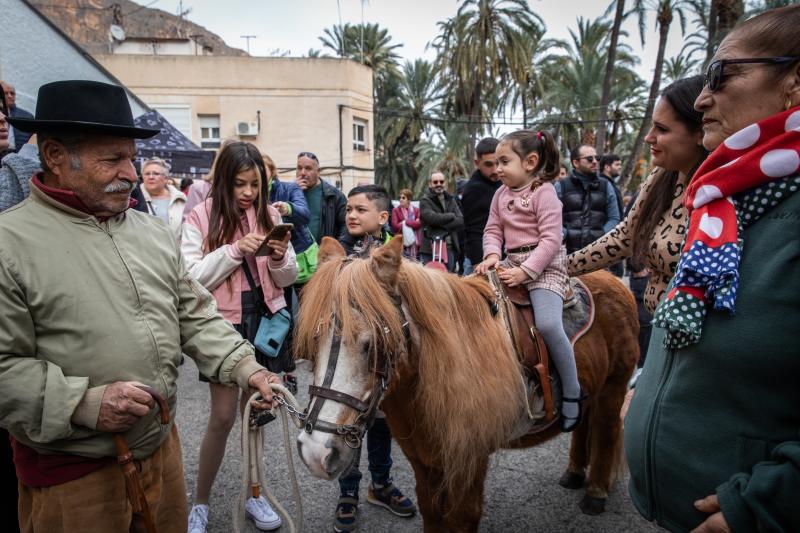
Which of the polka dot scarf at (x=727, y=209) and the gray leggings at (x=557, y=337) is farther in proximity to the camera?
the gray leggings at (x=557, y=337)

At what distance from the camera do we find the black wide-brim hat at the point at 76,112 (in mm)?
1634

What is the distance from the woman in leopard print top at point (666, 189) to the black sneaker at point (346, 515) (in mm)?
2218

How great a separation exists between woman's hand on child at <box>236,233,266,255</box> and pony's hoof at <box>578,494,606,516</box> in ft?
9.20

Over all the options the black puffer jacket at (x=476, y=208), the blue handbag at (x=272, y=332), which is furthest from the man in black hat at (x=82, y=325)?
the black puffer jacket at (x=476, y=208)

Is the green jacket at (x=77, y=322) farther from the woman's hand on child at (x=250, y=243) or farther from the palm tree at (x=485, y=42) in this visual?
the palm tree at (x=485, y=42)

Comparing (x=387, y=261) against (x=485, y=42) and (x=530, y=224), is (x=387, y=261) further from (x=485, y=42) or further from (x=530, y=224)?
(x=485, y=42)

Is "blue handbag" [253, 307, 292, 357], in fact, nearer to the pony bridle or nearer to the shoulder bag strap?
the shoulder bag strap

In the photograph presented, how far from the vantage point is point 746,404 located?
1.14m

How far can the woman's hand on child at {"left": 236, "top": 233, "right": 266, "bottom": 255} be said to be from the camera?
278cm

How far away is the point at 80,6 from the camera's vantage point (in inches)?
1364

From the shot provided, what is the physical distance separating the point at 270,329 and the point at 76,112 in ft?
5.35

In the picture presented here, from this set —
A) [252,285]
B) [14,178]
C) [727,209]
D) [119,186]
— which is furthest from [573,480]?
[14,178]

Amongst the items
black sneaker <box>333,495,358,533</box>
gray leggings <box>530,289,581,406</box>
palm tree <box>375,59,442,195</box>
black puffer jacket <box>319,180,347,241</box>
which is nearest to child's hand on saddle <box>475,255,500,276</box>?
gray leggings <box>530,289,581,406</box>

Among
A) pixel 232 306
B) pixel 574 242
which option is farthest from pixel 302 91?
pixel 232 306
